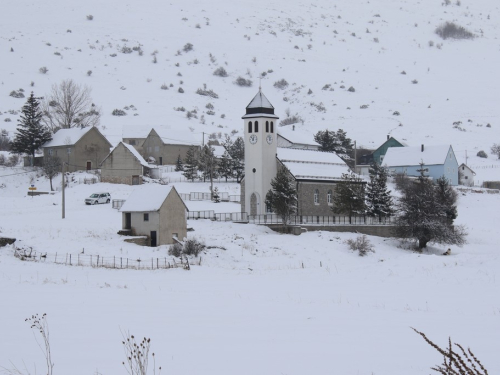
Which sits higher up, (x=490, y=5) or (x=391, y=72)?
(x=490, y=5)

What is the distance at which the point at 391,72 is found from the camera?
447 feet

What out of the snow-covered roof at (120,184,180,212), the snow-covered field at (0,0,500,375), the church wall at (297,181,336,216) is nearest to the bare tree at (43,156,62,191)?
the snow-covered field at (0,0,500,375)

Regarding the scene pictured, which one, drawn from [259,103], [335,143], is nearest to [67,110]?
[335,143]

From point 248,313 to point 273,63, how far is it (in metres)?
123

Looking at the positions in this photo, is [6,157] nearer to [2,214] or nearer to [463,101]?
[2,214]

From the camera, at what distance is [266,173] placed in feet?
197

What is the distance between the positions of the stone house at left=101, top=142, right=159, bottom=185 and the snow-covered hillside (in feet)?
70.1

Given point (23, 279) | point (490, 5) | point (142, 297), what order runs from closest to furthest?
1. point (142, 297)
2. point (23, 279)
3. point (490, 5)

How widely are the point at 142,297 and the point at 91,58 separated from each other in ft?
369

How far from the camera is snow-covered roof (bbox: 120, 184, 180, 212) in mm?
43750

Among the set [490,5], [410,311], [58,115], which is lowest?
[410,311]

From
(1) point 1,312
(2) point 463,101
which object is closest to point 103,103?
(2) point 463,101

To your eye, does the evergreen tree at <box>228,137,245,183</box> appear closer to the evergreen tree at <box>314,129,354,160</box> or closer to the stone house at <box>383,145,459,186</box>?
the evergreen tree at <box>314,129,354,160</box>

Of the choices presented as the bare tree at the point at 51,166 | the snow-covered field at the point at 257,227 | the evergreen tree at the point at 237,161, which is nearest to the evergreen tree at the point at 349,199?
the snow-covered field at the point at 257,227
